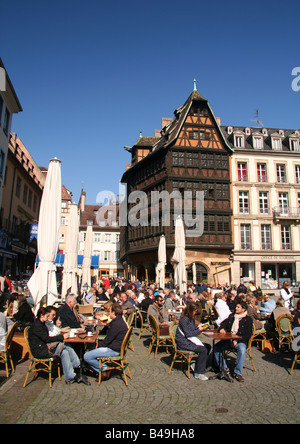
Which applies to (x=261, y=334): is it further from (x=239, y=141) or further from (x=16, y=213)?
(x=239, y=141)

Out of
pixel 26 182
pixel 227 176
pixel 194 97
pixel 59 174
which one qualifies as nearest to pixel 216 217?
pixel 227 176

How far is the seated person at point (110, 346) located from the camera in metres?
6.03

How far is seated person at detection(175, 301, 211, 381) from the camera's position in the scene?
6.41 metres

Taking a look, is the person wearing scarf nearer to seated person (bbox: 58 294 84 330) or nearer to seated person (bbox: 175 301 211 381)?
seated person (bbox: 175 301 211 381)

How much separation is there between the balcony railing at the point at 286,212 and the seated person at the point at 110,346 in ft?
101

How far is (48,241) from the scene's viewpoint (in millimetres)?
8711

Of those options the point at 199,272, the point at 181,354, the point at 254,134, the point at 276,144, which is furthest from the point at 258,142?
the point at 181,354

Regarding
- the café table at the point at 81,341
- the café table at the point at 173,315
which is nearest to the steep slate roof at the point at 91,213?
the café table at the point at 173,315

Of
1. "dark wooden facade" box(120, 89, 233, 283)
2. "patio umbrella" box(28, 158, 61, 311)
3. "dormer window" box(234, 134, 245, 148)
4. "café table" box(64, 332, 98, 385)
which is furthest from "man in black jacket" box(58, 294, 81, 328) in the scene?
"dormer window" box(234, 134, 245, 148)

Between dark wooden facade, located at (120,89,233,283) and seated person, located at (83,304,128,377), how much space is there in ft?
78.8

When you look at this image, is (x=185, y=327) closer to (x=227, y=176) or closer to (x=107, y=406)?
(x=107, y=406)

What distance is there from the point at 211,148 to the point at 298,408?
29871 mm

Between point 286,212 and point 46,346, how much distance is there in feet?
109
